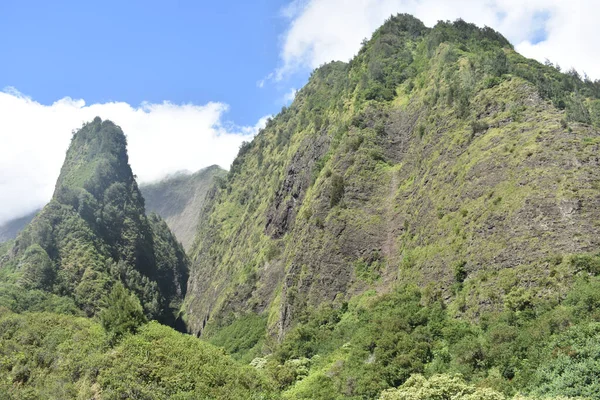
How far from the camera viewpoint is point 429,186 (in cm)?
5084

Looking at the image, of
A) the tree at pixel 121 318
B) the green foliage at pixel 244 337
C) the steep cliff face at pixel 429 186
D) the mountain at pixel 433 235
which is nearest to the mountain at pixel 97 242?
the steep cliff face at pixel 429 186

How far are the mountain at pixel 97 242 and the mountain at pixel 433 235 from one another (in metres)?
34.6

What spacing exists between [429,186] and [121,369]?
36.5 metres

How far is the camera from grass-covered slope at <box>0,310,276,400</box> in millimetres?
30297

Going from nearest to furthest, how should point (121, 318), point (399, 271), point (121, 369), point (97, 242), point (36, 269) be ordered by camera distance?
point (121, 369)
point (121, 318)
point (399, 271)
point (36, 269)
point (97, 242)

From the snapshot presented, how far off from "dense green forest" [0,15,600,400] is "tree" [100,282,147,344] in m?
0.19

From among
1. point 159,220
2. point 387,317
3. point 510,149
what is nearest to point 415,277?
point 387,317

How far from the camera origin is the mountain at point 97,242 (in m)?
98.1

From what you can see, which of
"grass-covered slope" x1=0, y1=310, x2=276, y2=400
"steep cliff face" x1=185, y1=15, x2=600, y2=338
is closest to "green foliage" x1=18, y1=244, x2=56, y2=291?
"steep cliff face" x1=185, y1=15, x2=600, y2=338

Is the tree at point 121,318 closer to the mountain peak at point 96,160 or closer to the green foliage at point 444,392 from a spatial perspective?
the green foliage at point 444,392

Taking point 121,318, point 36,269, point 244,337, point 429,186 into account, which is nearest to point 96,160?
point 36,269

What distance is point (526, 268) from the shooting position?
3172cm

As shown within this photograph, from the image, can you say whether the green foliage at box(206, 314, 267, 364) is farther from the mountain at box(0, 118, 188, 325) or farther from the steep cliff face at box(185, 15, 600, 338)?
the mountain at box(0, 118, 188, 325)

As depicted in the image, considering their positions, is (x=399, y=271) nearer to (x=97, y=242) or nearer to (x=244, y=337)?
(x=244, y=337)
